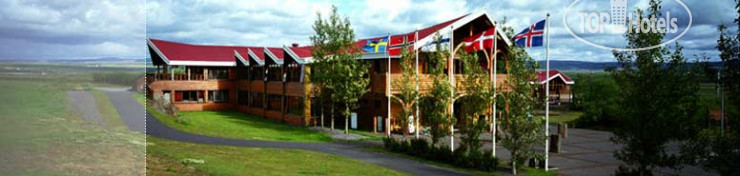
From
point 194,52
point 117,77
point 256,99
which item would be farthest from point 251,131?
point 117,77

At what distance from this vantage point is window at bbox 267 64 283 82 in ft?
117

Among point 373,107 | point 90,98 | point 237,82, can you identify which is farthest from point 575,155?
point 237,82

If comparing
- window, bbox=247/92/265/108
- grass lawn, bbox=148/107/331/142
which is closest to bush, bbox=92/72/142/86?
grass lawn, bbox=148/107/331/142

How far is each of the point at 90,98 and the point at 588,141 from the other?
82.1ft

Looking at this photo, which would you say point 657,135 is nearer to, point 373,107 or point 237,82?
point 373,107

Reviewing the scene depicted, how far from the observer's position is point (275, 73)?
120ft

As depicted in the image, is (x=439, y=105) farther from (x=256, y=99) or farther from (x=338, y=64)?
(x=256, y=99)

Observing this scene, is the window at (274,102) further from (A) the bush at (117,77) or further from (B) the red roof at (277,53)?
(A) the bush at (117,77)

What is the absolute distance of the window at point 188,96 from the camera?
135 feet

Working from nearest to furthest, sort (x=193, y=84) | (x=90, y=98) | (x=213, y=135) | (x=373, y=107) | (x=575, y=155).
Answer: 1. (x=90, y=98)
2. (x=575, y=155)
3. (x=213, y=135)
4. (x=373, y=107)
5. (x=193, y=84)

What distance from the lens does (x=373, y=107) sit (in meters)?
29.9

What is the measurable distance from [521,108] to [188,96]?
101ft

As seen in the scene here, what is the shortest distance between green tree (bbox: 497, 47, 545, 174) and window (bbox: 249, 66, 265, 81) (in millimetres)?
24748

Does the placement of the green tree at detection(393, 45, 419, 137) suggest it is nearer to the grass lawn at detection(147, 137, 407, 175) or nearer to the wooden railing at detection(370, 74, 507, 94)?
the wooden railing at detection(370, 74, 507, 94)
